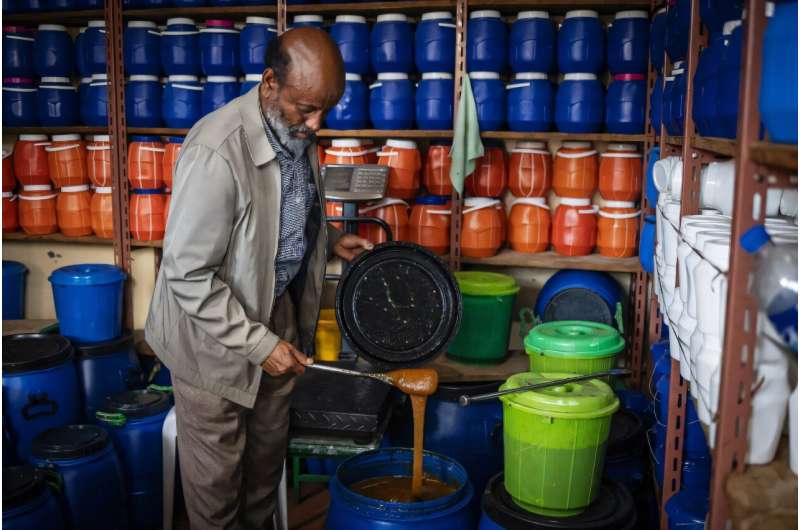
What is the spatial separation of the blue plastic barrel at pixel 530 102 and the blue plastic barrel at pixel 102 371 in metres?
2.09

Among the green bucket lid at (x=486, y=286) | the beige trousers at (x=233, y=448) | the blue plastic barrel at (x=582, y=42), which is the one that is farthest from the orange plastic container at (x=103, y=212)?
the blue plastic barrel at (x=582, y=42)

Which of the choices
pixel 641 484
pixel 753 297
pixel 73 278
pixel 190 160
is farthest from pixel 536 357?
pixel 73 278

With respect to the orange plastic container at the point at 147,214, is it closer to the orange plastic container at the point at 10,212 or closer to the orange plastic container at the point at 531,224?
the orange plastic container at the point at 10,212

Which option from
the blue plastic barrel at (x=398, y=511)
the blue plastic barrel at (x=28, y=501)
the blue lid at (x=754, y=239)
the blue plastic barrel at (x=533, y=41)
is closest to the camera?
the blue lid at (x=754, y=239)

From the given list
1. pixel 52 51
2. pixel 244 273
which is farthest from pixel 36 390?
pixel 52 51

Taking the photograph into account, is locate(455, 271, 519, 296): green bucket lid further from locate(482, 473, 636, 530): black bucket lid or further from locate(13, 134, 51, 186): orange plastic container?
locate(13, 134, 51, 186): orange plastic container

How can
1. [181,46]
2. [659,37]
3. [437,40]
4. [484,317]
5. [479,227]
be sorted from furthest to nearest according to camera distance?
[181,46] → [479,227] → [437,40] → [484,317] → [659,37]

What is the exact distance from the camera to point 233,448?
2193 millimetres

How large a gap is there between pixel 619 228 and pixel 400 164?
40.4 inches

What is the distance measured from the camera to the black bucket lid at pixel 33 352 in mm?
3129

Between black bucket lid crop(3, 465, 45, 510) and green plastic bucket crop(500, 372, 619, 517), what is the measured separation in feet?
4.68

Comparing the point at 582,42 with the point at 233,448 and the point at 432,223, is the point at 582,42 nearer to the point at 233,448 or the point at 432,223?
the point at 432,223

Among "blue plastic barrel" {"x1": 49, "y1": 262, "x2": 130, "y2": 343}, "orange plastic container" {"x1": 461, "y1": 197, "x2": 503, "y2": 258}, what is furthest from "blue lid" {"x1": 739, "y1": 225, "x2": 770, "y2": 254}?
"blue plastic barrel" {"x1": 49, "y1": 262, "x2": 130, "y2": 343}

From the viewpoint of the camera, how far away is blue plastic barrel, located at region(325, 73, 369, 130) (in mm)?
3602
